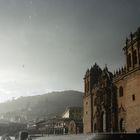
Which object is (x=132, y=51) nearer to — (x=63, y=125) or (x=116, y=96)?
(x=116, y=96)

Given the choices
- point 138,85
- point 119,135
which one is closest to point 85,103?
point 138,85

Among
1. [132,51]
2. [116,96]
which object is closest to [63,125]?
[116,96]

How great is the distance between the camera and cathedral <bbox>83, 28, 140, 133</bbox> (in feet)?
124

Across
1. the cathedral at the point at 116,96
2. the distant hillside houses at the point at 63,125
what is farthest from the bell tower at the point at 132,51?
the distant hillside houses at the point at 63,125

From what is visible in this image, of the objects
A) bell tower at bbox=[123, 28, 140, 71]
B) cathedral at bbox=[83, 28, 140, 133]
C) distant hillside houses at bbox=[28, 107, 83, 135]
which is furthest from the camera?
distant hillside houses at bbox=[28, 107, 83, 135]

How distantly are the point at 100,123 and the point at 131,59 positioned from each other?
48.2 feet

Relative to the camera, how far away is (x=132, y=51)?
131 feet

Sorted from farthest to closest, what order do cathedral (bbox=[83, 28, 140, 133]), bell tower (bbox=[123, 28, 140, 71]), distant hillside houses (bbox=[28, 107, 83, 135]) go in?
1. distant hillside houses (bbox=[28, 107, 83, 135])
2. bell tower (bbox=[123, 28, 140, 71])
3. cathedral (bbox=[83, 28, 140, 133])

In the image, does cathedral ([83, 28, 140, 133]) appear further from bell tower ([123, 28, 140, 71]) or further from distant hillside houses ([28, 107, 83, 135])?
distant hillside houses ([28, 107, 83, 135])

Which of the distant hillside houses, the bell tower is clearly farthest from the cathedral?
the distant hillside houses

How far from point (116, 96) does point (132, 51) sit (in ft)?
26.9

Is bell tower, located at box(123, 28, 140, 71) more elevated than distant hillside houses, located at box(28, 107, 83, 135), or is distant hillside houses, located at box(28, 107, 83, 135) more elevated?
bell tower, located at box(123, 28, 140, 71)

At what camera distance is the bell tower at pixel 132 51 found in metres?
38.2

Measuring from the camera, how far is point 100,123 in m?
49.3
